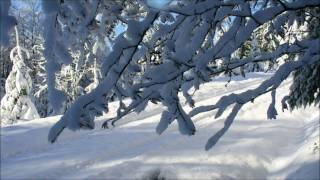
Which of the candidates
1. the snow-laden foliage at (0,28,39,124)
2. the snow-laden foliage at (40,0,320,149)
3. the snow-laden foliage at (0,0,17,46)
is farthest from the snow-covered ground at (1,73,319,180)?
the snow-laden foliage at (0,28,39,124)

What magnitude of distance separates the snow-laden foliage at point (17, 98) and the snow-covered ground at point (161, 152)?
31.1 ft

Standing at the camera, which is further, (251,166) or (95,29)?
(251,166)

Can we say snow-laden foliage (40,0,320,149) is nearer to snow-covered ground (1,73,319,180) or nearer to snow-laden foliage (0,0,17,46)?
snow-laden foliage (0,0,17,46)

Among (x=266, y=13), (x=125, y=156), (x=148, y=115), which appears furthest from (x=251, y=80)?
(x=266, y=13)

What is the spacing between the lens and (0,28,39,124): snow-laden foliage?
24.6 meters

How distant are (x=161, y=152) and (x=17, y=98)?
1535 cm

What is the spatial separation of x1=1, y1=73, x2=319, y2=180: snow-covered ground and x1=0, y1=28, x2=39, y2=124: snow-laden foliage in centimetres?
948

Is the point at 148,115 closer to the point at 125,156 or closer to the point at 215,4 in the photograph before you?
the point at 125,156

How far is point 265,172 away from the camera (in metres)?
10.3

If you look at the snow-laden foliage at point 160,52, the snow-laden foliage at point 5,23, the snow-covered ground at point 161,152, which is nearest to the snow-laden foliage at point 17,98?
the snow-covered ground at point 161,152

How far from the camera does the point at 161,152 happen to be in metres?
11.4

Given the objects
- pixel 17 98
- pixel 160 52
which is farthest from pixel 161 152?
pixel 17 98

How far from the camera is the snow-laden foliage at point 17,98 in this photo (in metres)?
24.6

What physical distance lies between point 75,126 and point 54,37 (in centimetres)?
66
